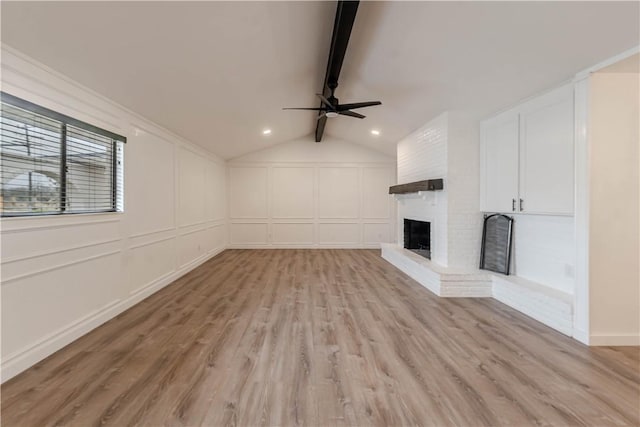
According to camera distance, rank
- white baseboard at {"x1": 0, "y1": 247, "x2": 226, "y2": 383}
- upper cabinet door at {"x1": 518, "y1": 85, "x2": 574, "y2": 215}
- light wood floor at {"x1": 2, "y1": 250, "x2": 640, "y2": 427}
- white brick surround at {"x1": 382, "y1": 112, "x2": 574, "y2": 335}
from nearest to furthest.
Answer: light wood floor at {"x1": 2, "y1": 250, "x2": 640, "y2": 427}
white baseboard at {"x1": 0, "y1": 247, "x2": 226, "y2": 383}
upper cabinet door at {"x1": 518, "y1": 85, "x2": 574, "y2": 215}
white brick surround at {"x1": 382, "y1": 112, "x2": 574, "y2": 335}

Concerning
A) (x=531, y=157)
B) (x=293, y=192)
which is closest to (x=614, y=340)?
(x=531, y=157)

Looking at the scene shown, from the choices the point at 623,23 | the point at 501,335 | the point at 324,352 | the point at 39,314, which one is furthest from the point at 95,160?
the point at 623,23

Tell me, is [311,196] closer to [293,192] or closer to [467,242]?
[293,192]

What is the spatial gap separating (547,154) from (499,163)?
2.29 feet

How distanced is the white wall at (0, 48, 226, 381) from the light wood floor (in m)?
0.22

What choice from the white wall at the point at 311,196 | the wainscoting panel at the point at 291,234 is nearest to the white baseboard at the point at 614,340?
the white wall at the point at 311,196

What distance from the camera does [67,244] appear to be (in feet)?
8.46

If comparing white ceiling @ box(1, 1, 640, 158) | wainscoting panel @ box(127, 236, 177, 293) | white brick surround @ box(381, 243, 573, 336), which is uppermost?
white ceiling @ box(1, 1, 640, 158)

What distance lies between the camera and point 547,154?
3.08 m

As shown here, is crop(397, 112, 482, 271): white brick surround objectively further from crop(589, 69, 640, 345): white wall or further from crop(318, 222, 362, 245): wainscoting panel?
crop(318, 222, 362, 245): wainscoting panel

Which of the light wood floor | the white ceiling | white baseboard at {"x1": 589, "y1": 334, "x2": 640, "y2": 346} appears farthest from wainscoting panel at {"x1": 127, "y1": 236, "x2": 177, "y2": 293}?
white baseboard at {"x1": 589, "y1": 334, "x2": 640, "y2": 346}

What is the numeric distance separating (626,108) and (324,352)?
357 centimetres

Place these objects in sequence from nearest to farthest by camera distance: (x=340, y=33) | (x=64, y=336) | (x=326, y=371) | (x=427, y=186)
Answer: (x=326, y=371), (x=64, y=336), (x=340, y=33), (x=427, y=186)

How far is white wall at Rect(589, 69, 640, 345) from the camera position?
8.36ft
